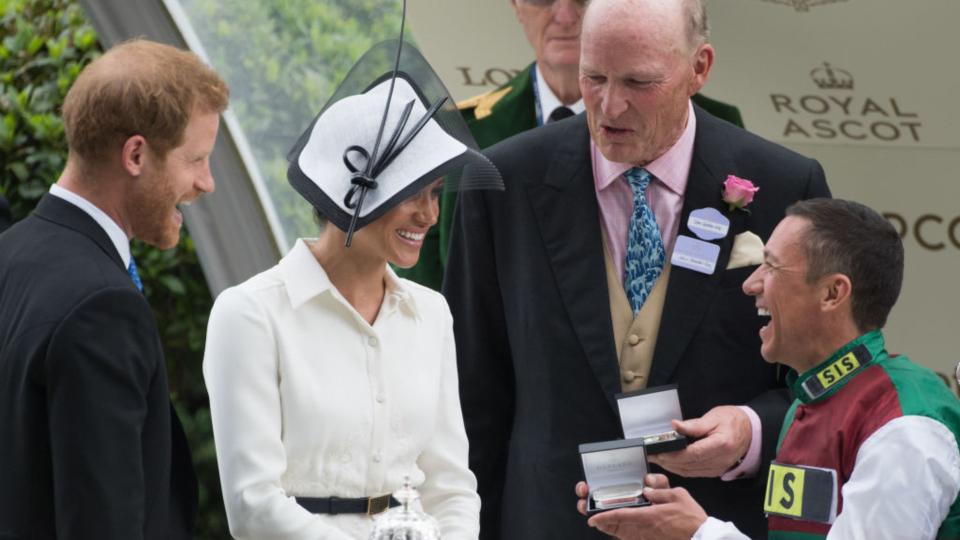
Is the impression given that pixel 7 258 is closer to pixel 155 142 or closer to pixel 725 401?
pixel 155 142

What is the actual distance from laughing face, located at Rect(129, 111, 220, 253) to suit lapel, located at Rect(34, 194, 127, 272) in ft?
0.30

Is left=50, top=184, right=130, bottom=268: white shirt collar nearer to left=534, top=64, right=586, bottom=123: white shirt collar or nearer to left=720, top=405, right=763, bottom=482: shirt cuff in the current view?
left=720, top=405, right=763, bottom=482: shirt cuff

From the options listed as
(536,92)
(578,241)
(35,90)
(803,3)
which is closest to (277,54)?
(35,90)

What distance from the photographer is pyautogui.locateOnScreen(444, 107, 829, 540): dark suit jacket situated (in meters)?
3.94

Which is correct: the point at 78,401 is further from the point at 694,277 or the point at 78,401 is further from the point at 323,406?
the point at 694,277

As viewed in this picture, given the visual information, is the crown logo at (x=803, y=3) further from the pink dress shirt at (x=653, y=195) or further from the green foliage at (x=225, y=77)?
the pink dress shirt at (x=653, y=195)

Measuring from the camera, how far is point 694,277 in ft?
13.0

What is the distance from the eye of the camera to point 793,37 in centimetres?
570

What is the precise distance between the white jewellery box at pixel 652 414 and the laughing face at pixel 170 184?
0.98 meters

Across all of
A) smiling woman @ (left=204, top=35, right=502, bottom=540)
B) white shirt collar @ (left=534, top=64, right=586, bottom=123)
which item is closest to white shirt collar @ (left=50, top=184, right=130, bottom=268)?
smiling woman @ (left=204, top=35, right=502, bottom=540)

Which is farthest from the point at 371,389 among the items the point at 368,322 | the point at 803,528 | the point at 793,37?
the point at 793,37

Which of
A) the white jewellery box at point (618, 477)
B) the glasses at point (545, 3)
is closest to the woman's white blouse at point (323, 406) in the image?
the white jewellery box at point (618, 477)

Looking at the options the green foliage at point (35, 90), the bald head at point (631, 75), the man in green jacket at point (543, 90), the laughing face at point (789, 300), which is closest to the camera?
the laughing face at point (789, 300)

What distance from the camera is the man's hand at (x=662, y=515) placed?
3.59 metres
